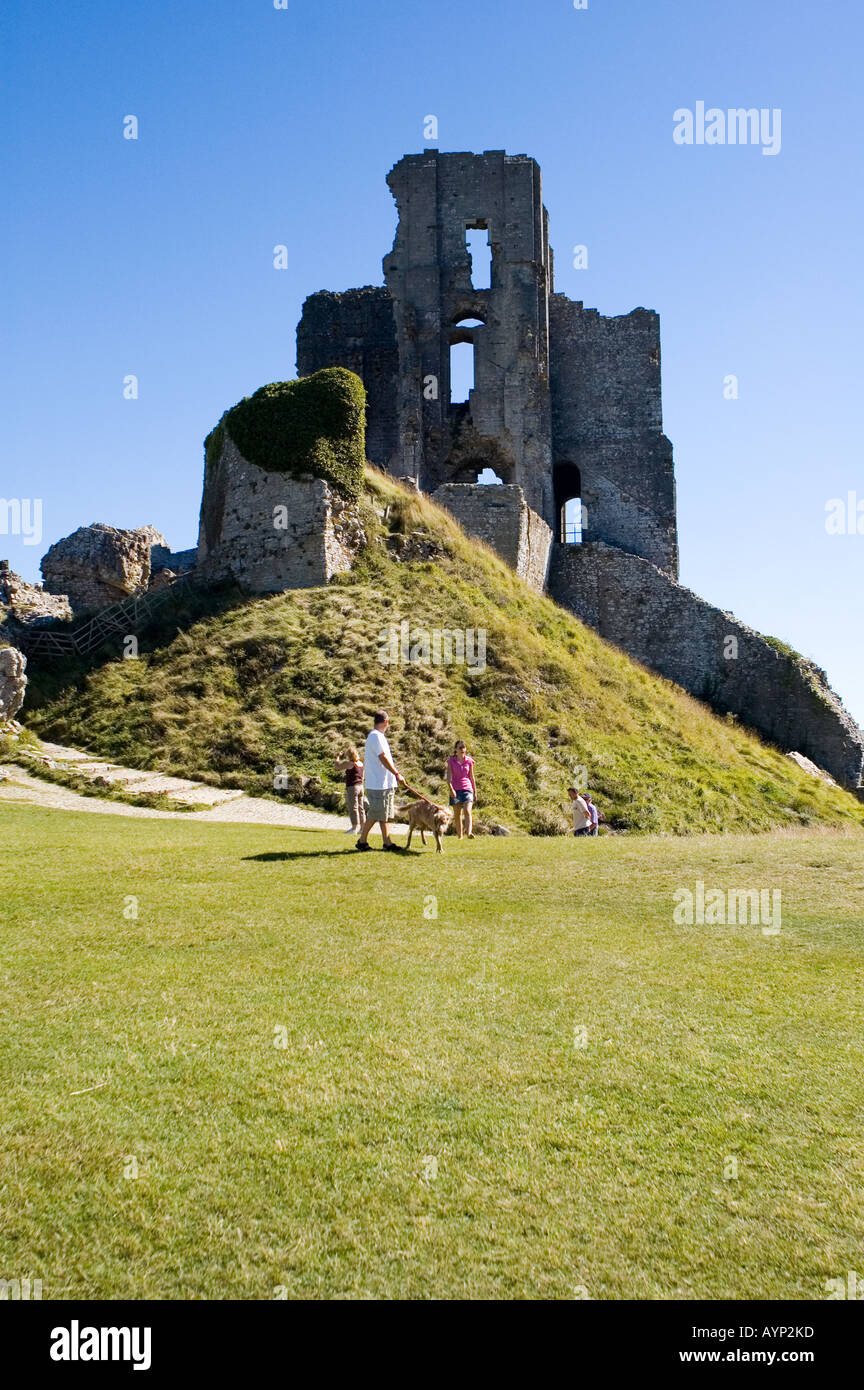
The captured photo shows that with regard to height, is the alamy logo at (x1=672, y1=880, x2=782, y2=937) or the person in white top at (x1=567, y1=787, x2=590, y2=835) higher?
the person in white top at (x1=567, y1=787, x2=590, y2=835)

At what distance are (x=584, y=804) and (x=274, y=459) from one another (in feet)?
41.6

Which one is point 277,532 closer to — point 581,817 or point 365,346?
point 581,817

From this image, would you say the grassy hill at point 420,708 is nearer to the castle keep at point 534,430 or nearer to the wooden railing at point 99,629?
the wooden railing at point 99,629

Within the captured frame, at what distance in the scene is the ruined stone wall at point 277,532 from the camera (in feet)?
81.8

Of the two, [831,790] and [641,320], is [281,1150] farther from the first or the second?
[641,320]

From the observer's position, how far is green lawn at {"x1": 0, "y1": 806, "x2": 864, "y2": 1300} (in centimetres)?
433

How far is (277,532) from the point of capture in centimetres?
2533

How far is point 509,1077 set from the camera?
598cm

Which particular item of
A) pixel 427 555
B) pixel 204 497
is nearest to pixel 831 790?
pixel 427 555

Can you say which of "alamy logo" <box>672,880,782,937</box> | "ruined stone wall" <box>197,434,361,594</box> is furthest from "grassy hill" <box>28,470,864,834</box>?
"alamy logo" <box>672,880,782,937</box>

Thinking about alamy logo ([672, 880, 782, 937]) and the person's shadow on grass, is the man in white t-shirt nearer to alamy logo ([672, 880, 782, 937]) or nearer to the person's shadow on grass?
the person's shadow on grass

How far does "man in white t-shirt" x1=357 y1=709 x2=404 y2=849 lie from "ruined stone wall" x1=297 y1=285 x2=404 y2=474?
27.0 metres
